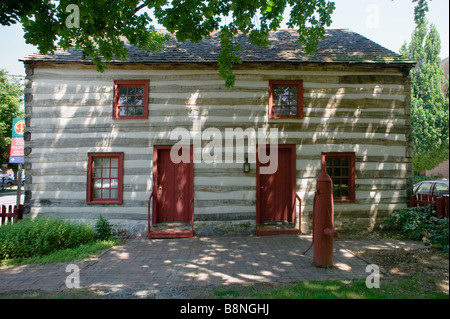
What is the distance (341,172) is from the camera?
8.62 meters

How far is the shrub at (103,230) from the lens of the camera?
783 cm

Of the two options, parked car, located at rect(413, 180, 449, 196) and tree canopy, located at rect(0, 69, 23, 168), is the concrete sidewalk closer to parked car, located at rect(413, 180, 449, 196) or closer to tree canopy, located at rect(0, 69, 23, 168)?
parked car, located at rect(413, 180, 449, 196)

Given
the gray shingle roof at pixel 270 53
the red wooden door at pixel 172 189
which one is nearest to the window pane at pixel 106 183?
the red wooden door at pixel 172 189

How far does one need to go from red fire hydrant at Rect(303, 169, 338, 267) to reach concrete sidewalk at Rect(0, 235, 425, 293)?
0.78 feet

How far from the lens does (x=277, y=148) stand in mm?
8406

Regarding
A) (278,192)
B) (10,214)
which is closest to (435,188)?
(278,192)

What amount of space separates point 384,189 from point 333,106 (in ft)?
10.4

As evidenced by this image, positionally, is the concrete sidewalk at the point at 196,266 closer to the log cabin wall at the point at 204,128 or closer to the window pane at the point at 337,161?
the log cabin wall at the point at 204,128

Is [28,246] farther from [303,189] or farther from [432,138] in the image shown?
[432,138]

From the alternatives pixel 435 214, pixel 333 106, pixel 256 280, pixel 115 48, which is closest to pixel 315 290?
pixel 256 280

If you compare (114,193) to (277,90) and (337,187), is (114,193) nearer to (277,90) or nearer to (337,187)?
(277,90)

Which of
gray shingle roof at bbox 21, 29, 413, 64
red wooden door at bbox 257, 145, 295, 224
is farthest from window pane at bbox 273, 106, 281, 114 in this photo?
gray shingle roof at bbox 21, 29, 413, 64

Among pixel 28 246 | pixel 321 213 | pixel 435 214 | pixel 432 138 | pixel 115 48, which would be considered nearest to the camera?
pixel 321 213

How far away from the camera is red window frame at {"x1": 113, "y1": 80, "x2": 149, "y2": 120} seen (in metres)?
8.30
